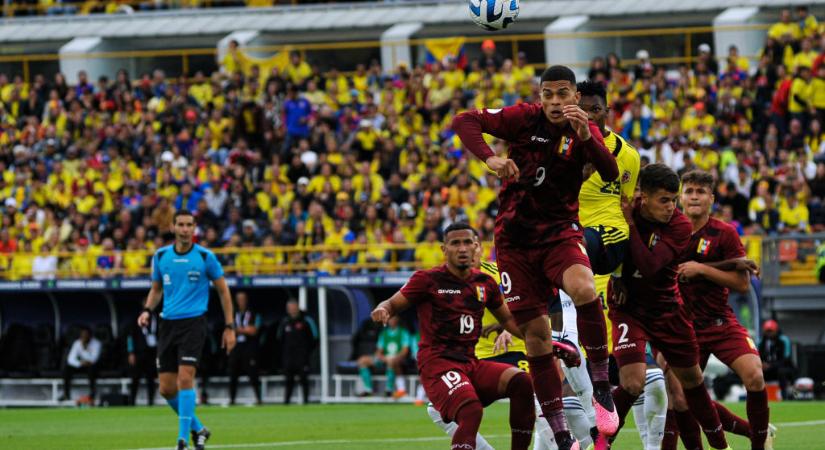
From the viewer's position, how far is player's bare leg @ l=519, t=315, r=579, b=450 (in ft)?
33.0

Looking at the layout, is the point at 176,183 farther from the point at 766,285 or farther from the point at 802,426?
the point at 802,426

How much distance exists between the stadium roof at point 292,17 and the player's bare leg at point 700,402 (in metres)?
24.7

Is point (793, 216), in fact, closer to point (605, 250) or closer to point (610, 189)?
point (610, 189)

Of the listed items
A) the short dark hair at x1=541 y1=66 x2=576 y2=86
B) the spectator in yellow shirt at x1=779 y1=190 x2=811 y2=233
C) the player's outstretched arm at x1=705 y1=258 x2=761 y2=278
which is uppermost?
the short dark hair at x1=541 y1=66 x2=576 y2=86

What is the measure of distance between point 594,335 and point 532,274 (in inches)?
23.2

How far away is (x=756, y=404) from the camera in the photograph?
36.1ft

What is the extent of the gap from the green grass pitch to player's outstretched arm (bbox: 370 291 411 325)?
3.34 metres

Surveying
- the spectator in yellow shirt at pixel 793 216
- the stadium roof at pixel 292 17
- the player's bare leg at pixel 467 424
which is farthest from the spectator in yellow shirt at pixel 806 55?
the player's bare leg at pixel 467 424

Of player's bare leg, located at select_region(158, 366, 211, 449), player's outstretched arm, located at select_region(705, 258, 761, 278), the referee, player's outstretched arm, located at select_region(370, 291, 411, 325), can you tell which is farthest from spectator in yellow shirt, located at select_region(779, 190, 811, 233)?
player's outstretched arm, located at select_region(370, 291, 411, 325)

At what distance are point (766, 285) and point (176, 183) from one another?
41.5ft

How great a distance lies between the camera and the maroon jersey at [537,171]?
32.9ft

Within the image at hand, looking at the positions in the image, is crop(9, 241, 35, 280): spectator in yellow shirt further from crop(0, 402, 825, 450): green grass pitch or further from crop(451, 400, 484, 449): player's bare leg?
crop(451, 400, 484, 449): player's bare leg

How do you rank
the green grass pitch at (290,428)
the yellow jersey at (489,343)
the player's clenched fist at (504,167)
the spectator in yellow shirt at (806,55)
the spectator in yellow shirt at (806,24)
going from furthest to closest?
the spectator in yellow shirt at (806,24) < the spectator in yellow shirt at (806,55) < the green grass pitch at (290,428) < the yellow jersey at (489,343) < the player's clenched fist at (504,167)

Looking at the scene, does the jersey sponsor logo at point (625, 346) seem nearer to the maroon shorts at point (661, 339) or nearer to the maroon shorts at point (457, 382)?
the maroon shorts at point (661, 339)
